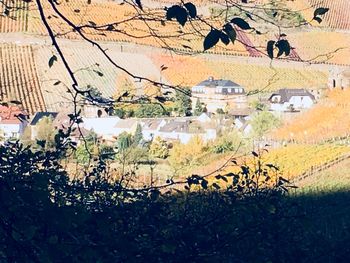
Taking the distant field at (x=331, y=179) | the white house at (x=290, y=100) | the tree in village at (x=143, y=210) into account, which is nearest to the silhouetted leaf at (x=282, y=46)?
the tree in village at (x=143, y=210)

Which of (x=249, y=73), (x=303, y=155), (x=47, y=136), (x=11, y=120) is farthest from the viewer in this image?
(x=249, y=73)

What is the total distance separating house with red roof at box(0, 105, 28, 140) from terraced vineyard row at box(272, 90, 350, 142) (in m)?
12.4

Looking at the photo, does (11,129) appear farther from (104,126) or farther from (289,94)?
(289,94)

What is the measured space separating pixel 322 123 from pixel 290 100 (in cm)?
747

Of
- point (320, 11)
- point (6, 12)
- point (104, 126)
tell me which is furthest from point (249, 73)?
point (320, 11)

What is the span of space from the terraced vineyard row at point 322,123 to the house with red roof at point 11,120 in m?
12.4

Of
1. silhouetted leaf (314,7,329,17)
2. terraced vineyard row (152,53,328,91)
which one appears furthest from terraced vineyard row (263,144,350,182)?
terraced vineyard row (152,53,328,91)

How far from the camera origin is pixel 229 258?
13.7 ft

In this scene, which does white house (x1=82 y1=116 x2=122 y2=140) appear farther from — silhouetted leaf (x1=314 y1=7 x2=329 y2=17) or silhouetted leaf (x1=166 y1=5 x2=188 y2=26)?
silhouetted leaf (x1=166 y1=5 x2=188 y2=26)

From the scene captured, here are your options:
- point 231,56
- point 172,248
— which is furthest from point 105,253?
point 231,56

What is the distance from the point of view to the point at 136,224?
3920mm

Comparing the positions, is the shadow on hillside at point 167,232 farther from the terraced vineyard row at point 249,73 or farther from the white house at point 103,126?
the terraced vineyard row at point 249,73

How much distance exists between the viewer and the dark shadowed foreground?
2.48 metres

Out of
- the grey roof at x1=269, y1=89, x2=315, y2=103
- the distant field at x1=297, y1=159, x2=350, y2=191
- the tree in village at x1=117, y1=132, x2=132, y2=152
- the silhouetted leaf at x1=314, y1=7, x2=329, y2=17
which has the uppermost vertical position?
the silhouetted leaf at x1=314, y1=7, x2=329, y2=17
